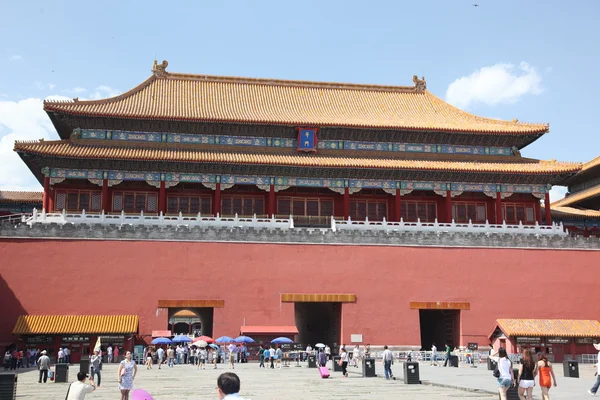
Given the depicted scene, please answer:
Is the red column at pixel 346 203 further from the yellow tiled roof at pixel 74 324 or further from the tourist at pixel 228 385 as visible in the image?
the tourist at pixel 228 385

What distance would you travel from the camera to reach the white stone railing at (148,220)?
106 ft

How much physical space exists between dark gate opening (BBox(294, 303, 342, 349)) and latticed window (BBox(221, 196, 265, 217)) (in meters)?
5.54

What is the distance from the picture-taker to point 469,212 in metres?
39.3

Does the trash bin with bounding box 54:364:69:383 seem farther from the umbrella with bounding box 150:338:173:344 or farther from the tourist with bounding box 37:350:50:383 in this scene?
the umbrella with bounding box 150:338:173:344

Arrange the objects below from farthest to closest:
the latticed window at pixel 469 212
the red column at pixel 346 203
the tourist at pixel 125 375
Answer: the latticed window at pixel 469 212 < the red column at pixel 346 203 < the tourist at pixel 125 375

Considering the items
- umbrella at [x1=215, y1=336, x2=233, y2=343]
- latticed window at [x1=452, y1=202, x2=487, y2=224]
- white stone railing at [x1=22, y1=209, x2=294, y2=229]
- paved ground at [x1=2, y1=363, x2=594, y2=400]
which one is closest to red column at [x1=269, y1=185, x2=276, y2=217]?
white stone railing at [x1=22, y1=209, x2=294, y2=229]

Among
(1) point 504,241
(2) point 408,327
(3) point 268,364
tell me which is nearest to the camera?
(3) point 268,364

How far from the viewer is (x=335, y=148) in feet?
128

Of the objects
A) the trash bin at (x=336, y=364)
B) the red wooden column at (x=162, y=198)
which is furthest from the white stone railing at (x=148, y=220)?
the trash bin at (x=336, y=364)

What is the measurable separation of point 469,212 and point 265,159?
12.3 metres

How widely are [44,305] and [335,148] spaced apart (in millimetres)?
17472

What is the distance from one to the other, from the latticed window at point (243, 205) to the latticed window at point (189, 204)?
2.82 ft

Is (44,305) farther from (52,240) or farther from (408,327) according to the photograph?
(408,327)

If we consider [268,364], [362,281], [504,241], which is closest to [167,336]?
[268,364]
